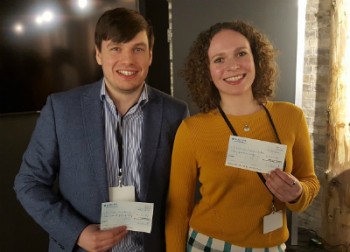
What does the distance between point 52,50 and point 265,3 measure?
6.12 feet

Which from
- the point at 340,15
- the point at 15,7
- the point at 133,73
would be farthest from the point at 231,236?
the point at 340,15

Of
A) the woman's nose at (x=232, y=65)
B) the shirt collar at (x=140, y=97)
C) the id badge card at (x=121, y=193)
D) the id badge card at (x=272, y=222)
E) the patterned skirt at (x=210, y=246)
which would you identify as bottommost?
the patterned skirt at (x=210, y=246)

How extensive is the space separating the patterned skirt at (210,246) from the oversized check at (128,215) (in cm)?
31

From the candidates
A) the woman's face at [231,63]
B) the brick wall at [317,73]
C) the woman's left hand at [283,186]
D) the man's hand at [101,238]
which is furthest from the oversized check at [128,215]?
the brick wall at [317,73]

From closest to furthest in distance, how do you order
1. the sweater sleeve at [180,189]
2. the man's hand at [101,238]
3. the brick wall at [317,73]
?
the man's hand at [101,238] → the sweater sleeve at [180,189] → the brick wall at [317,73]

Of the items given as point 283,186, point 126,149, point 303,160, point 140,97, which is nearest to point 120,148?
point 126,149

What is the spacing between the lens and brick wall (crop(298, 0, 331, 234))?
11.8ft

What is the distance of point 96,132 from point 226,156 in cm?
57

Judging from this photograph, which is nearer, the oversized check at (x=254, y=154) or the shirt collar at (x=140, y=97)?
the oversized check at (x=254, y=154)

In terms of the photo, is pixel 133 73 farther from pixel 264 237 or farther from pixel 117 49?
pixel 264 237

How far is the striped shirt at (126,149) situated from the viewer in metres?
1.46

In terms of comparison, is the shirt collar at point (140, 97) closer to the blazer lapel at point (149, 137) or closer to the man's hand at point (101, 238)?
the blazer lapel at point (149, 137)

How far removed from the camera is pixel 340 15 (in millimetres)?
2961

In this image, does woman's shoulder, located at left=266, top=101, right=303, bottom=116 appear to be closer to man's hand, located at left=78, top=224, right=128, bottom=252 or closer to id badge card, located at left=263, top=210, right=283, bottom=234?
id badge card, located at left=263, top=210, right=283, bottom=234
